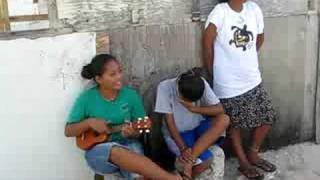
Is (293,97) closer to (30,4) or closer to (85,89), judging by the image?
(85,89)

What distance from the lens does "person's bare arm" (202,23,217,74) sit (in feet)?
14.3

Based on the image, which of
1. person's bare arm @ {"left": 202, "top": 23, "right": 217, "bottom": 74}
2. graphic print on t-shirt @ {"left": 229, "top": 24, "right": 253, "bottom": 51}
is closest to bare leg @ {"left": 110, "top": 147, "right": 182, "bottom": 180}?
person's bare arm @ {"left": 202, "top": 23, "right": 217, "bottom": 74}

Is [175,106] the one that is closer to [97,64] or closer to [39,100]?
[97,64]

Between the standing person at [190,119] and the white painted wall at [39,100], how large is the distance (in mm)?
610

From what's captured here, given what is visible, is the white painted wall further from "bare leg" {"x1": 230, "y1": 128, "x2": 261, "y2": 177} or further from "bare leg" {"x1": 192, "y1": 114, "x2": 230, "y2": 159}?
"bare leg" {"x1": 230, "y1": 128, "x2": 261, "y2": 177}

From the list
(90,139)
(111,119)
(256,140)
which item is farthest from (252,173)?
(90,139)

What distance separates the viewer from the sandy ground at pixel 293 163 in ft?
15.1

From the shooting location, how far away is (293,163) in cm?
482

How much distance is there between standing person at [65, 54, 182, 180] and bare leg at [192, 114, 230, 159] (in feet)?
0.95

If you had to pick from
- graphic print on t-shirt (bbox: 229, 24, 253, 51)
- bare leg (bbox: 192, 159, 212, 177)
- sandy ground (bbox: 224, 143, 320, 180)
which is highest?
graphic print on t-shirt (bbox: 229, 24, 253, 51)

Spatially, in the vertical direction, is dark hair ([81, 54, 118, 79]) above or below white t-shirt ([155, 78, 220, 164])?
above

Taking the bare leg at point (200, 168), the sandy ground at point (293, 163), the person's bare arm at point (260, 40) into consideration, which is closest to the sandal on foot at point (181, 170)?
the bare leg at point (200, 168)

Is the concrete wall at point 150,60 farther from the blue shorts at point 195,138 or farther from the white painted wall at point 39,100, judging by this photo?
the blue shorts at point 195,138

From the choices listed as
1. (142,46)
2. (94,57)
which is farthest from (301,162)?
(94,57)
